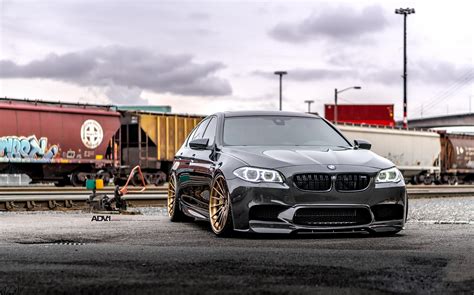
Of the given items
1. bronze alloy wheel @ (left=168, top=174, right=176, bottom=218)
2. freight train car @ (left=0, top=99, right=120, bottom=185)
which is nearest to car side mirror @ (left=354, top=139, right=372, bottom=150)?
bronze alloy wheel @ (left=168, top=174, right=176, bottom=218)

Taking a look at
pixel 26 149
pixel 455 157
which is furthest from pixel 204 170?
pixel 455 157

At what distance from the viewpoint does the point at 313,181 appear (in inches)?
296

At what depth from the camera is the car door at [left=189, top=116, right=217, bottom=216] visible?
8.42m

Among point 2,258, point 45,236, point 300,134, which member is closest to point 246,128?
point 300,134

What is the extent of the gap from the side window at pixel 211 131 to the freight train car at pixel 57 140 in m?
16.7

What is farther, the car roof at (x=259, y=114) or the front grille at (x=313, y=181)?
the car roof at (x=259, y=114)

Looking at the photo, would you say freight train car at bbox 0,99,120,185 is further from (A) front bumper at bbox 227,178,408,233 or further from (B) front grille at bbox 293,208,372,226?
(B) front grille at bbox 293,208,372,226

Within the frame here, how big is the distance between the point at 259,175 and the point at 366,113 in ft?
229

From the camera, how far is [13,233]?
8297mm

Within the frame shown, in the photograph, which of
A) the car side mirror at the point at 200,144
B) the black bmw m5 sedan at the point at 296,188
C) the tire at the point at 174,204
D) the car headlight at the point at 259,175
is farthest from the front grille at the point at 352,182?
the tire at the point at 174,204

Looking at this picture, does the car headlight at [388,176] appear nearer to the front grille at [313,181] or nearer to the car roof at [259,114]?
the front grille at [313,181]

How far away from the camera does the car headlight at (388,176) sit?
25.4 ft

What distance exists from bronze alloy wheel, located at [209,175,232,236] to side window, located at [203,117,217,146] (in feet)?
2.86

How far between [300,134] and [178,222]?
7.61ft
